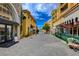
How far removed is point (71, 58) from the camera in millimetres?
7734

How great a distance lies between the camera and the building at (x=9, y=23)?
10547mm

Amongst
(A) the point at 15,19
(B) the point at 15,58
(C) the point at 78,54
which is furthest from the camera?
(A) the point at 15,19

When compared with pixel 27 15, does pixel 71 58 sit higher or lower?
lower

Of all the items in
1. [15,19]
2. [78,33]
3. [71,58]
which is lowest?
[71,58]

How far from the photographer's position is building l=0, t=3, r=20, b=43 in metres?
10.5

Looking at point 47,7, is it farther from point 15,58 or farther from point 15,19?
point 15,58

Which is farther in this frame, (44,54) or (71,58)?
(44,54)

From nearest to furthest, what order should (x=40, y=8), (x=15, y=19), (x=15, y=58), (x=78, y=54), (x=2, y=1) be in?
(x=15, y=58), (x=78, y=54), (x=2, y=1), (x=40, y=8), (x=15, y=19)

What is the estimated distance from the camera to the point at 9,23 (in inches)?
421

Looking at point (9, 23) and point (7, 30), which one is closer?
point (9, 23)

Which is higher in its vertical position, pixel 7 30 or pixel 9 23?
pixel 9 23

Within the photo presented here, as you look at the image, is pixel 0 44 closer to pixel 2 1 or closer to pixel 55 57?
pixel 2 1

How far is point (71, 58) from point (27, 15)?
461cm

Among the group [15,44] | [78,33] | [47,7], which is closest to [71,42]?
[78,33]
